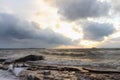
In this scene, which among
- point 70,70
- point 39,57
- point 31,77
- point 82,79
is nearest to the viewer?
point 31,77

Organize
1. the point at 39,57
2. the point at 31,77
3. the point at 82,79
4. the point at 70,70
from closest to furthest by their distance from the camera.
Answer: the point at 31,77 < the point at 82,79 < the point at 70,70 < the point at 39,57

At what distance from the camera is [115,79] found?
1994cm

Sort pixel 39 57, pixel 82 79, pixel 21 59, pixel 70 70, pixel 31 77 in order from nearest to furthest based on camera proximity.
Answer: pixel 31 77 < pixel 82 79 < pixel 70 70 < pixel 21 59 < pixel 39 57

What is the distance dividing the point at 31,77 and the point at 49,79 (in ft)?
5.37

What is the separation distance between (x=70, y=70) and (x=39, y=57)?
2085 centimetres

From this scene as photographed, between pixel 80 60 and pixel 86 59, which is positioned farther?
pixel 86 59

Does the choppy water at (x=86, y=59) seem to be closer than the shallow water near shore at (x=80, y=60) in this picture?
No

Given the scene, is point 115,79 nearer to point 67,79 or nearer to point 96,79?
point 96,79

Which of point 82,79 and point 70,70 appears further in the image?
point 70,70

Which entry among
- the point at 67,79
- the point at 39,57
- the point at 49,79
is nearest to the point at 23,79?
the point at 49,79

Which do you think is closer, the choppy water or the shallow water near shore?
the shallow water near shore

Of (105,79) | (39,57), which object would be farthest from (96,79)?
→ (39,57)

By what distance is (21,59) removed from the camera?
40.4 meters

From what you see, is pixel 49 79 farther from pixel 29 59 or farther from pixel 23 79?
→ pixel 29 59
